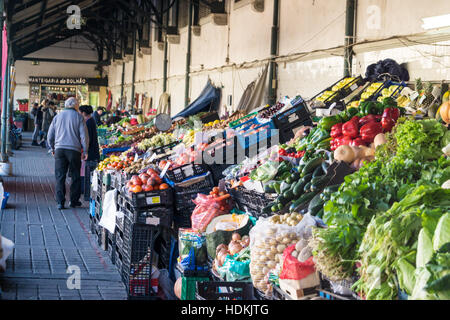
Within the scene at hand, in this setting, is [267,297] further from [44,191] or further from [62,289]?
[44,191]

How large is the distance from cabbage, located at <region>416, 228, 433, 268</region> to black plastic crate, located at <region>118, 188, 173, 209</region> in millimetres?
3057

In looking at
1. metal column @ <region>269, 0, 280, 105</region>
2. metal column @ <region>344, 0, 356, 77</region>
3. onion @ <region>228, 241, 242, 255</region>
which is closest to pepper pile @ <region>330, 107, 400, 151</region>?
onion @ <region>228, 241, 242, 255</region>

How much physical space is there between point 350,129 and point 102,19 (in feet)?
67.7

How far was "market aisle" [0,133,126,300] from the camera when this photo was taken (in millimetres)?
4832

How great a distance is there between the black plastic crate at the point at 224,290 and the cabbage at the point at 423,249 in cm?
137

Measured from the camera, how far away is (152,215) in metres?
5.00

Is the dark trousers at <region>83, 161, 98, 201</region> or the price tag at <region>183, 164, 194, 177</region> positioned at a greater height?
the price tag at <region>183, 164, 194, 177</region>

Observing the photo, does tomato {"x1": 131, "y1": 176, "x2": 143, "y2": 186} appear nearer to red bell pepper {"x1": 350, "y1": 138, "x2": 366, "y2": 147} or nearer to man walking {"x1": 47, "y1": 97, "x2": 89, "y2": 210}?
red bell pepper {"x1": 350, "y1": 138, "x2": 366, "y2": 147}

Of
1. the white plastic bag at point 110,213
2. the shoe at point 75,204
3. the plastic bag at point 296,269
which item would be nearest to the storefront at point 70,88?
the shoe at point 75,204

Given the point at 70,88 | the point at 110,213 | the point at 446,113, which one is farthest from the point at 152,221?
the point at 70,88

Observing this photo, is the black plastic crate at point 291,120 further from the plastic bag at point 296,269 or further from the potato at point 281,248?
the plastic bag at point 296,269

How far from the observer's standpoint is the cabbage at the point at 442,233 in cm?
215

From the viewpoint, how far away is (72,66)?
38594 millimetres

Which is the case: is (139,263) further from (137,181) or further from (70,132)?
(70,132)
